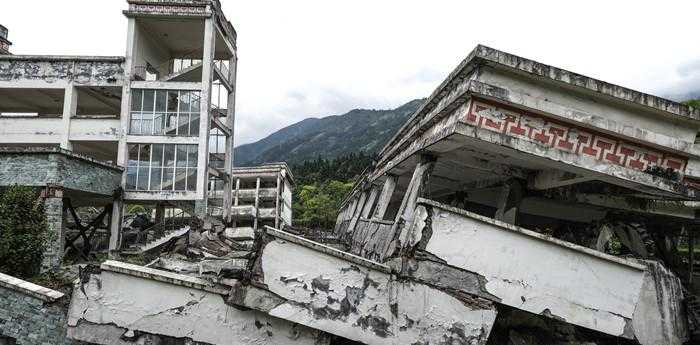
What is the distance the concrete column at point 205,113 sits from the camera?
784 inches

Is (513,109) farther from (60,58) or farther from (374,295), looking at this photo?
(60,58)

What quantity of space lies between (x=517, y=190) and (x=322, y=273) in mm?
3793

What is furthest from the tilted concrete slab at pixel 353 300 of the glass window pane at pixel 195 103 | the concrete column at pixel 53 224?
the glass window pane at pixel 195 103

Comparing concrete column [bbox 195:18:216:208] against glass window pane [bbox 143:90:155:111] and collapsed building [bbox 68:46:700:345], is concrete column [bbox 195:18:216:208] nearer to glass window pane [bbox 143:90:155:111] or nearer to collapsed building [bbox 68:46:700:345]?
glass window pane [bbox 143:90:155:111]

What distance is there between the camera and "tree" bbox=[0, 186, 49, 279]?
1072 centimetres

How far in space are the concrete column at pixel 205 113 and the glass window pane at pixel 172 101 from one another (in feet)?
3.70

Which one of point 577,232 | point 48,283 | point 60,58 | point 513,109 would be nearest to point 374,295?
point 513,109

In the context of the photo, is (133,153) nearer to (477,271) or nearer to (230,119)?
(230,119)

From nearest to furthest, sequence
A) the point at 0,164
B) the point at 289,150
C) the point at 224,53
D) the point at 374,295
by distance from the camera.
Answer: the point at 374,295
the point at 0,164
the point at 224,53
the point at 289,150

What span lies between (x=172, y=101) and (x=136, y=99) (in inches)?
57.5

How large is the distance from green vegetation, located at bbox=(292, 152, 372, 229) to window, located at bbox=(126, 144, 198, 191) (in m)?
19.1

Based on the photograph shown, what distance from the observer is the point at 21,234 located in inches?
436

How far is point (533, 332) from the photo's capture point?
6.88 metres

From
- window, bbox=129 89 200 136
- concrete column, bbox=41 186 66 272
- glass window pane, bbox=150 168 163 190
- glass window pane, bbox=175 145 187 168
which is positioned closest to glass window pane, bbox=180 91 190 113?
window, bbox=129 89 200 136
